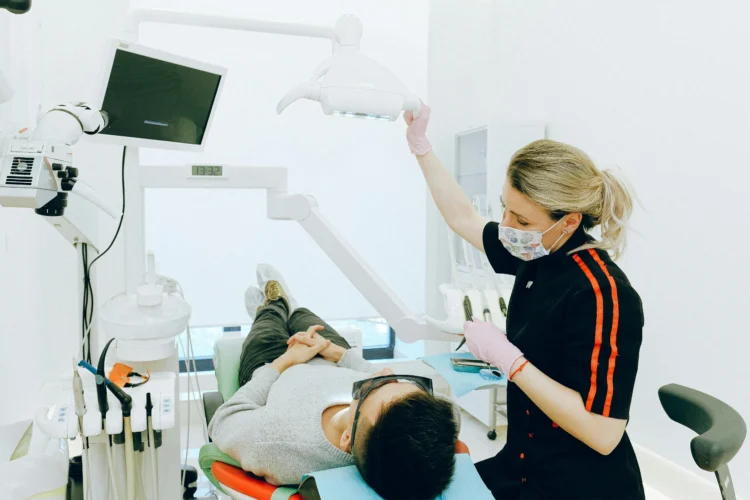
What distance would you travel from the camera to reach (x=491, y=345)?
1267mm

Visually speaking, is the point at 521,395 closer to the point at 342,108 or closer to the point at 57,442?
the point at 342,108

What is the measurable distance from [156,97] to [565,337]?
111cm

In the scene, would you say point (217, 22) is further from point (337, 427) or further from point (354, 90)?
point (337, 427)

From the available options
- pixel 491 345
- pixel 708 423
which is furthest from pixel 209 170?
pixel 708 423

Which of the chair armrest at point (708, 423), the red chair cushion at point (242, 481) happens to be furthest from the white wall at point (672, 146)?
the red chair cushion at point (242, 481)

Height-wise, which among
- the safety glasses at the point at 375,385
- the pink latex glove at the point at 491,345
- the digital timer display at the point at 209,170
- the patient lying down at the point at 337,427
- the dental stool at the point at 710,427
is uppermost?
the digital timer display at the point at 209,170

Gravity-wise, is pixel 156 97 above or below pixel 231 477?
above

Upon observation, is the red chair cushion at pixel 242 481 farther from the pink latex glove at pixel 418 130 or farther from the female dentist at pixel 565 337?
the pink latex glove at pixel 418 130

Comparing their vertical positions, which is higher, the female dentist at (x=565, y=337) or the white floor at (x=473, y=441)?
the female dentist at (x=565, y=337)

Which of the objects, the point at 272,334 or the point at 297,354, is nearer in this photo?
the point at 297,354

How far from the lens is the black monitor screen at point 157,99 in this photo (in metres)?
1.28

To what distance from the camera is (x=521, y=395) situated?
51.5 inches

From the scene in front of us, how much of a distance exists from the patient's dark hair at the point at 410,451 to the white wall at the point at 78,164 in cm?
202

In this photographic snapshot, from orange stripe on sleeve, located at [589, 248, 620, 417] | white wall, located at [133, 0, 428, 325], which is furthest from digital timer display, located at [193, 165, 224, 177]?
white wall, located at [133, 0, 428, 325]
